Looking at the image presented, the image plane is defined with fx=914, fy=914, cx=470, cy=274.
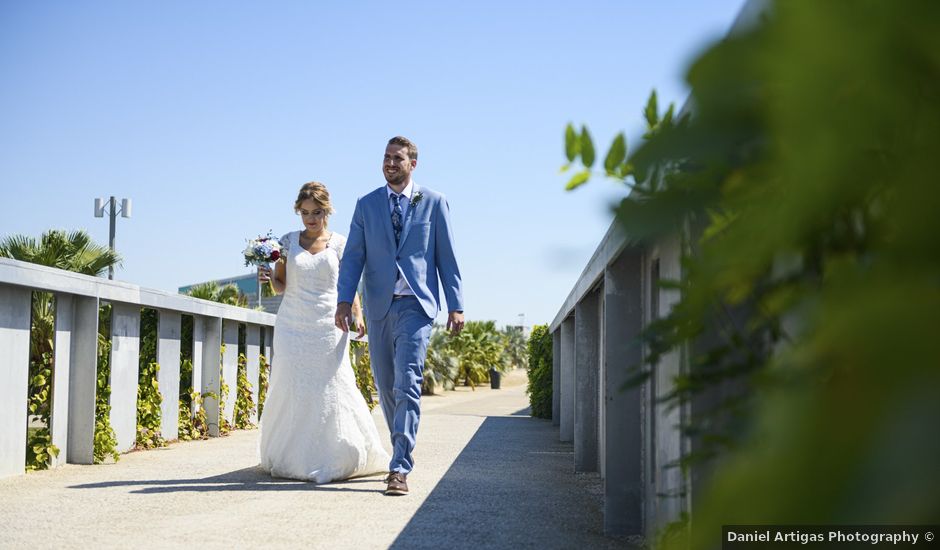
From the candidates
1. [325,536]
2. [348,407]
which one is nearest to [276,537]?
[325,536]

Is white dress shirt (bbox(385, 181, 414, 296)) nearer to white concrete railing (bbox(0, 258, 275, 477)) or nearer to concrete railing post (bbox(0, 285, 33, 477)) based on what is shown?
white concrete railing (bbox(0, 258, 275, 477))

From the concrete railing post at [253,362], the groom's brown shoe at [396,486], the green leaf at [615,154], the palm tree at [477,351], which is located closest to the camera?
the green leaf at [615,154]

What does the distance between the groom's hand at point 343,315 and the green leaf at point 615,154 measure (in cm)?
521

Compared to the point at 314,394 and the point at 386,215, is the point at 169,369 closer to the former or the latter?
the point at 314,394

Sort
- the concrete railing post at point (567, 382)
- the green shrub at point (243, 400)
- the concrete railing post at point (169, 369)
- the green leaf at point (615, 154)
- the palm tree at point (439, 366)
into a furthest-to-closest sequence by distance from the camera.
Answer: the palm tree at point (439, 366), the green shrub at point (243, 400), the concrete railing post at point (567, 382), the concrete railing post at point (169, 369), the green leaf at point (615, 154)

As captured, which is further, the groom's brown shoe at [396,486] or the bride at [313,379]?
the bride at [313,379]

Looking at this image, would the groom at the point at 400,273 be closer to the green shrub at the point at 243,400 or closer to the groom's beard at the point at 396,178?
the groom's beard at the point at 396,178

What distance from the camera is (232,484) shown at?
604cm

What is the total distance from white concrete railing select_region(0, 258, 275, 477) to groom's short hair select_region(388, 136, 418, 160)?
8.37ft

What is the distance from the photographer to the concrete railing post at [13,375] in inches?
233

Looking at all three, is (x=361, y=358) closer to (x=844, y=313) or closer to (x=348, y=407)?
(x=348, y=407)

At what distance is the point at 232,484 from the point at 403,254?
6.21 feet

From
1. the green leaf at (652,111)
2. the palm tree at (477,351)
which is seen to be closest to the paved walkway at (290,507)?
the green leaf at (652,111)

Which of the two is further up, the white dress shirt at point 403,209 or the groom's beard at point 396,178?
the groom's beard at point 396,178
